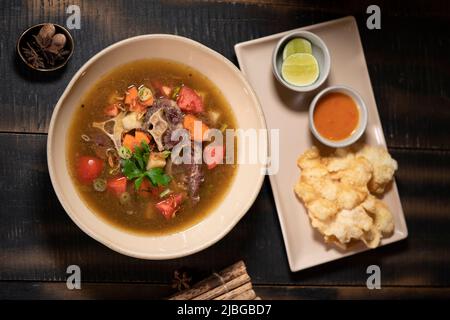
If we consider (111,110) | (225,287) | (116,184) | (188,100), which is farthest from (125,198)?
(225,287)

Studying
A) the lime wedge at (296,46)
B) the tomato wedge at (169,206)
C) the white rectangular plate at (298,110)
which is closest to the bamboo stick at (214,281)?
the white rectangular plate at (298,110)

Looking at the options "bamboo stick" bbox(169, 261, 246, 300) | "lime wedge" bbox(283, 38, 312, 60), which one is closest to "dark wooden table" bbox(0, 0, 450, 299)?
"bamboo stick" bbox(169, 261, 246, 300)

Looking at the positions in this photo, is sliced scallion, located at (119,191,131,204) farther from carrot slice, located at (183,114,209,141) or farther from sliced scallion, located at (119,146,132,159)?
carrot slice, located at (183,114,209,141)

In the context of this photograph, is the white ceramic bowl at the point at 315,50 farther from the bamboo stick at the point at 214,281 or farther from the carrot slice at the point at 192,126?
the bamboo stick at the point at 214,281

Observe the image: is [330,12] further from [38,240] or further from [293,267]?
[38,240]

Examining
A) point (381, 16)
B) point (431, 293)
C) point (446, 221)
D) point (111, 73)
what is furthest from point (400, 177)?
point (111, 73)

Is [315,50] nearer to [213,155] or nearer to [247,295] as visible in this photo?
[213,155]
